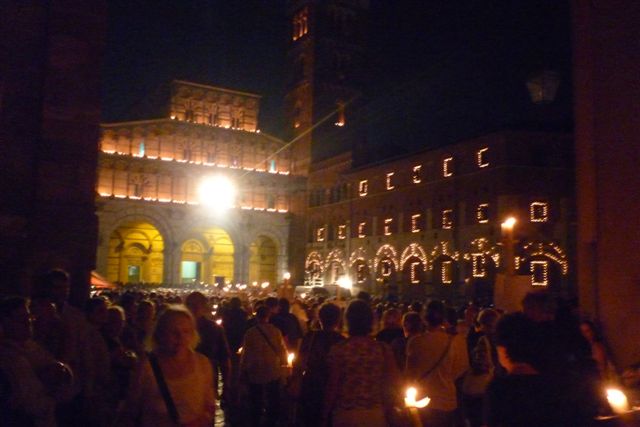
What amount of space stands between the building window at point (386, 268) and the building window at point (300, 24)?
2654cm

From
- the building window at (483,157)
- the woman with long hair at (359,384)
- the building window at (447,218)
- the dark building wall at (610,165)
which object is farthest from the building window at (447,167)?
the woman with long hair at (359,384)

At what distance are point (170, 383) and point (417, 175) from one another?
1750 inches

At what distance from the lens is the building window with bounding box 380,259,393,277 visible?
4938cm

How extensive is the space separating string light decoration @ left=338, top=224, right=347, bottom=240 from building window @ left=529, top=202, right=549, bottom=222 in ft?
67.4

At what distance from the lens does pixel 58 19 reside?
37.1ft

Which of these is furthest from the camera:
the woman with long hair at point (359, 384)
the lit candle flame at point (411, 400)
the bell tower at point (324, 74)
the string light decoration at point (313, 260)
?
the bell tower at point (324, 74)

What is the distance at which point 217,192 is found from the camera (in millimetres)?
62406

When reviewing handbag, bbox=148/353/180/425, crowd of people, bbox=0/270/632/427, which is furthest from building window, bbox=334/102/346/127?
handbag, bbox=148/353/180/425

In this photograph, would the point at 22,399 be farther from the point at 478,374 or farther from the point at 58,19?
the point at 58,19

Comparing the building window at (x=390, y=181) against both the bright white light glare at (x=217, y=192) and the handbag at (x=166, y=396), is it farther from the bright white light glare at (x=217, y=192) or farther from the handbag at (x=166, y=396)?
the handbag at (x=166, y=396)

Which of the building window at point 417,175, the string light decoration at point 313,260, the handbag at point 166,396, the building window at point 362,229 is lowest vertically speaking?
the handbag at point 166,396

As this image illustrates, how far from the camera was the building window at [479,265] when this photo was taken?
129 ft

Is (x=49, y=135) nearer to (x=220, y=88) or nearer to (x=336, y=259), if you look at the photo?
(x=336, y=259)

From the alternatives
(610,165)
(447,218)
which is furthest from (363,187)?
(610,165)
